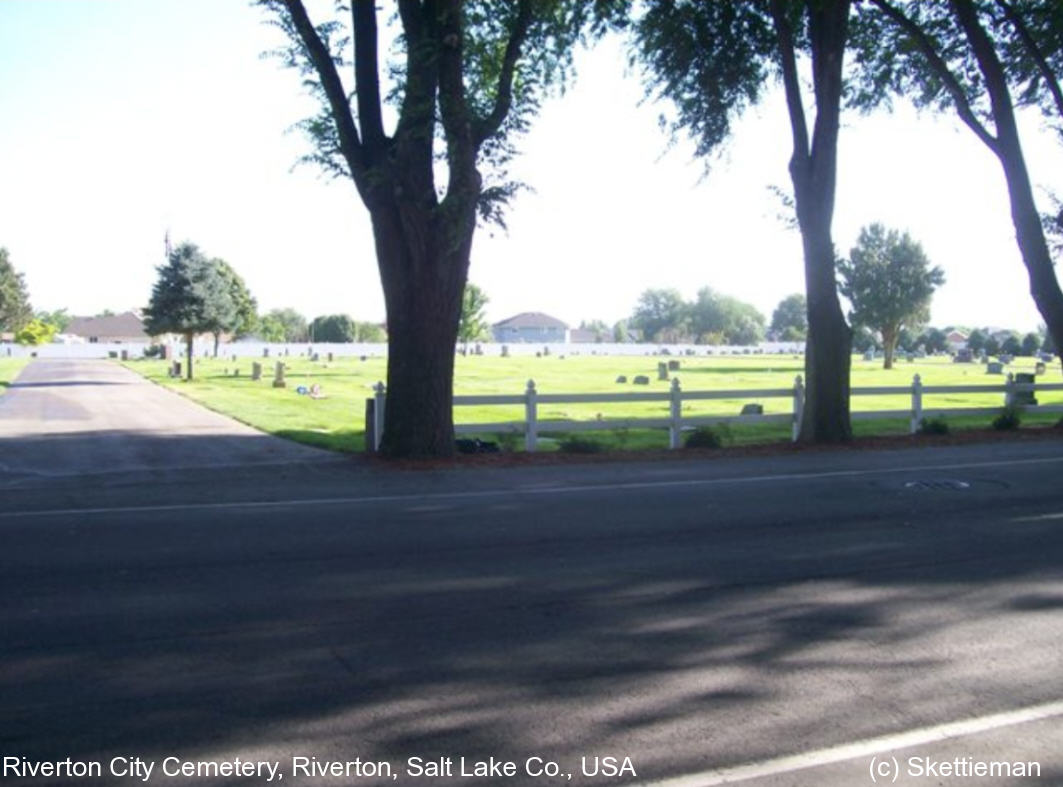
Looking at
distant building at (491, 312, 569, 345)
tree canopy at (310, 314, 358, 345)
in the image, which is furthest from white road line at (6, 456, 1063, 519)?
distant building at (491, 312, 569, 345)

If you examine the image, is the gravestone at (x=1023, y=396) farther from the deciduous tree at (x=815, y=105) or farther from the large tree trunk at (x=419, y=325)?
the large tree trunk at (x=419, y=325)

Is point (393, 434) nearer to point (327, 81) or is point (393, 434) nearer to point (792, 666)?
point (327, 81)

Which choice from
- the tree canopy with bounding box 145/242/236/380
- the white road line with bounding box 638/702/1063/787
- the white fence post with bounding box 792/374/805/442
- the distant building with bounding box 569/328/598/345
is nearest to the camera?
the white road line with bounding box 638/702/1063/787

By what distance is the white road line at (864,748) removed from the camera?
13.8 ft

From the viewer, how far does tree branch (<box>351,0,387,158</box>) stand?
16484 millimetres

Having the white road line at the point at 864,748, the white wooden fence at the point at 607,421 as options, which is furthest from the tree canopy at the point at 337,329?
the white road line at the point at 864,748

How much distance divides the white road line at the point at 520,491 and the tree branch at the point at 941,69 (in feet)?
35.2

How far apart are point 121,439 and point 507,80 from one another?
10.6m

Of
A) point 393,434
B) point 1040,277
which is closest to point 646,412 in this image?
point 1040,277

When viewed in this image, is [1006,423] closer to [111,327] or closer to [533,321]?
[111,327]

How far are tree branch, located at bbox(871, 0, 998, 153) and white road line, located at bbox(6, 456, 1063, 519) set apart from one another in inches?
422

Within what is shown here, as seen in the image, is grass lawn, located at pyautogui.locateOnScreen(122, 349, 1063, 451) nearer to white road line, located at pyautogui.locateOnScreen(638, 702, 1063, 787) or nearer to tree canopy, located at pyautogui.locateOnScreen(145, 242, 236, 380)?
tree canopy, located at pyautogui.locateOnScreen(145, 242, 236, 380)

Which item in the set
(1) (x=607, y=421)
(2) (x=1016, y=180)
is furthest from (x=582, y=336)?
(1) (x=607, y=421)

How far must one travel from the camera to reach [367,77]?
16.6 meters
